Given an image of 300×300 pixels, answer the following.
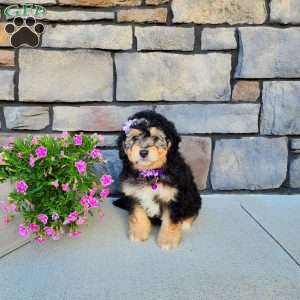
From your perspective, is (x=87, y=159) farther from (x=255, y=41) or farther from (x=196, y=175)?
(x=255, y=41)

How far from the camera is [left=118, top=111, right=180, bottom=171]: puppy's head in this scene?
226 cm

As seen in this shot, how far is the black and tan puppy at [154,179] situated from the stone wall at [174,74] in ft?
2.74

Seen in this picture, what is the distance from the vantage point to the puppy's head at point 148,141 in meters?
2.26

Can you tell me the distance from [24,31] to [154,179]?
70.3 inches

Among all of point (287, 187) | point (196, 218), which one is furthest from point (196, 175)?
point (287, 187)

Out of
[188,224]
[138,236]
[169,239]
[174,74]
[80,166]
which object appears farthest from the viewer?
[174,74]

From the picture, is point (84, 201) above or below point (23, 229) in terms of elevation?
above

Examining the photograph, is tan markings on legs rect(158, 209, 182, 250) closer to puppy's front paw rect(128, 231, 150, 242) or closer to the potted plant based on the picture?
puppy's front paw rect(128, 231, 150, 242)

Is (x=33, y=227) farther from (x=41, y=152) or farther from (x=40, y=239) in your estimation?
(x=41, y=152)

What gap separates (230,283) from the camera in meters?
2.02

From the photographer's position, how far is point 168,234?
8.00ft

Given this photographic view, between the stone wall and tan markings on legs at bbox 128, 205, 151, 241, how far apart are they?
0.91 metres

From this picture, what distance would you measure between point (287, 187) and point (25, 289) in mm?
2583

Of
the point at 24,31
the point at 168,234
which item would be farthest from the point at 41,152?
the point at 24,31
